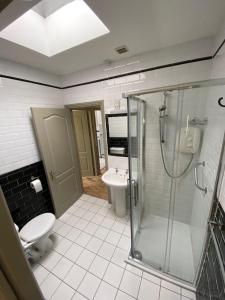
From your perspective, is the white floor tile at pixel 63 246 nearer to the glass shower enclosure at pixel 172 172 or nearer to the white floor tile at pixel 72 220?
the white floor tile at pixel 72 220

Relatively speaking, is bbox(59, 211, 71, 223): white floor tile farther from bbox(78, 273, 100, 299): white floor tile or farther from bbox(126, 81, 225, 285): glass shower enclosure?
bbox(126, 81, 225, 285): glass shower enclosure

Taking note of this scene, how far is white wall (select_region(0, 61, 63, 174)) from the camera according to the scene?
1.72 meters

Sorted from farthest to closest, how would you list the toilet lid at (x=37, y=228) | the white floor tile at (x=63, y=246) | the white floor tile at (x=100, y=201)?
1. the white floor tile at (x=100, y=201)
2. the white floor tile at (x=63, y=246)
3. the toilet lid at (x=37, y=228)

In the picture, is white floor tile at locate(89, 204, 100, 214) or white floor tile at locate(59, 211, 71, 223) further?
white floor tile at locate(89, 204, 100, 214)

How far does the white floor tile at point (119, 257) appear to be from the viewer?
5.38 feet

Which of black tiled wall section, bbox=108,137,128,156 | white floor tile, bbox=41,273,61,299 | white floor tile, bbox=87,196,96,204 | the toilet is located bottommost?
white floor tile, bbox=41,273,61,299

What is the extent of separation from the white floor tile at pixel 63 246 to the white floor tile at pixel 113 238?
0.55 m

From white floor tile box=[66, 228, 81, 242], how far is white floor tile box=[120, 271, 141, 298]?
86cm

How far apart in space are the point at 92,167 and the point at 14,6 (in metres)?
3.37

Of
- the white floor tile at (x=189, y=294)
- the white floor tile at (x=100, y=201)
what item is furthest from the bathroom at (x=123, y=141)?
the white floor tile at (x=100, y=201)

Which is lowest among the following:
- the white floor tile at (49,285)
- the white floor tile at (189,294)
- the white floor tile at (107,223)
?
the white floor tile at (49,285)

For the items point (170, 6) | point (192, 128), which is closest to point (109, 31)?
point (170, 6)

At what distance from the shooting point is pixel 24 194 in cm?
195

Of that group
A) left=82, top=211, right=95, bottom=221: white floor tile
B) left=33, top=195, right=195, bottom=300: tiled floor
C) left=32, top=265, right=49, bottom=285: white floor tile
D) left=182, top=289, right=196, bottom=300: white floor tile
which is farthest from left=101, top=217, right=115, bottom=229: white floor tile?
left=182, top=289, right=196, bottom=300: white floor tile
